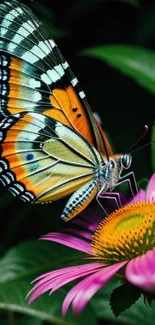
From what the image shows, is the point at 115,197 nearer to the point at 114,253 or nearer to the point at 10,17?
the point at 114,253

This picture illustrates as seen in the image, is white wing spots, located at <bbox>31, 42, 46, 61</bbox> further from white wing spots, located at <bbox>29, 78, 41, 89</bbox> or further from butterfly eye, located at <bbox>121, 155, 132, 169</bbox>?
butterfly eye, located at <bbox>121, 155, 132, 169</bbox>

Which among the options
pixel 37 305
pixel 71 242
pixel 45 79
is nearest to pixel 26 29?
pixel 45 79

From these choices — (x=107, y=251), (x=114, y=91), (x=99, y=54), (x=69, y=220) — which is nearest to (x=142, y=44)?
(x=114, y=91)

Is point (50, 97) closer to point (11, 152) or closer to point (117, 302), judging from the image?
point (11, 152)

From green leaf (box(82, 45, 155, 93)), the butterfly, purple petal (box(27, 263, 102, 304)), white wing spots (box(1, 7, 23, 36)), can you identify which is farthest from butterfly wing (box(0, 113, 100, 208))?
purple petal (box(27, 263, 102, 304))

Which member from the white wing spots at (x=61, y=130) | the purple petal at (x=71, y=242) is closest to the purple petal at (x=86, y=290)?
the purple petal at (x=71, y=242)
